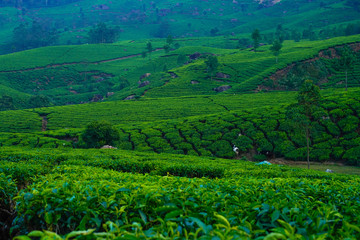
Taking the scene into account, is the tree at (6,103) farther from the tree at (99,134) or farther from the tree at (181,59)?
the tree at (181,59)

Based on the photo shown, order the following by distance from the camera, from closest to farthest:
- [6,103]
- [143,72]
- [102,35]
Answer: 1. [6,103]
2. [143,72]
3. [102,35]

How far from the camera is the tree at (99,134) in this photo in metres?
28.2

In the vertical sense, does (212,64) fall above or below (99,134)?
above

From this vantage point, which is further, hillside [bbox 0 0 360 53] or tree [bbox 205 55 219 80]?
hillside [bbox 0 0 360 53]

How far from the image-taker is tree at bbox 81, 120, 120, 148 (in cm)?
2823

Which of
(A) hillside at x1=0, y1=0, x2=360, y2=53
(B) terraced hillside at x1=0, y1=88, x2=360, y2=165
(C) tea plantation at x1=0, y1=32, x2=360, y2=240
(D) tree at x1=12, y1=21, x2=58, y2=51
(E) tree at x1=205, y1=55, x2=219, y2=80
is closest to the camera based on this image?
(C) tea plantation at x1=0, y1=32, x2=360, y2=240

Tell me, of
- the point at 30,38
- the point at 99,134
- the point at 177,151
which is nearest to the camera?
the point at 99,134

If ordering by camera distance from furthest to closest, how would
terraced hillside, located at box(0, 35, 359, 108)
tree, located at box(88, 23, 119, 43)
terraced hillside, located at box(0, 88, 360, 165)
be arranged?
1. tree, located at box(88, 23, 119, 43)
2. terraced hillside, located at box(0, 35, 359, 108)
3. terraced hillside, located at box(0, 88, 360, 165)

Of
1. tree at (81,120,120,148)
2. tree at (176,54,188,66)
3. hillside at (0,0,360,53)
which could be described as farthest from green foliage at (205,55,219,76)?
hillside at (0,0,360,53)

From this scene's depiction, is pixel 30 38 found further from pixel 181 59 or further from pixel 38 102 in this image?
pixel 181 59

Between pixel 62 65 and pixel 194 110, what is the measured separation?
257 feet

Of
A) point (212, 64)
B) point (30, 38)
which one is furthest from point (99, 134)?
point (30, 38)

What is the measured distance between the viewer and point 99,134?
28094mm

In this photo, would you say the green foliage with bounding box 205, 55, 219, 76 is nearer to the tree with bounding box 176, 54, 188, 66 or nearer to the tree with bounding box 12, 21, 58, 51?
the tree with bounding box 176, 54, 188, 66
